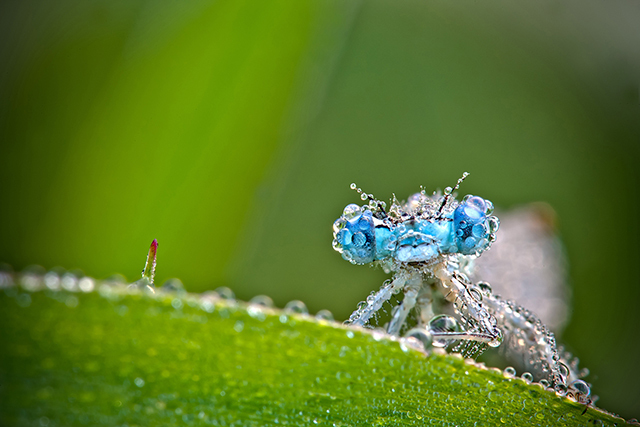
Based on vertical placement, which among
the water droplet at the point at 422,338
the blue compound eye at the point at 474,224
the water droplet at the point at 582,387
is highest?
the blue compound eye at the point at 474,224

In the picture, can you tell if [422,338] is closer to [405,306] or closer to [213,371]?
[213,371]

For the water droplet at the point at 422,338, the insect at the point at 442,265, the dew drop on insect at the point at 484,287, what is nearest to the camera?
the water droplet at the point at 422,338

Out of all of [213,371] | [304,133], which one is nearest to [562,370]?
[213,371]

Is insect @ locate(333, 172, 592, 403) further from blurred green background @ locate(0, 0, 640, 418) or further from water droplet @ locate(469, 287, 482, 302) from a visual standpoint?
blurred green background @ locate(0, 0, 640, 418)

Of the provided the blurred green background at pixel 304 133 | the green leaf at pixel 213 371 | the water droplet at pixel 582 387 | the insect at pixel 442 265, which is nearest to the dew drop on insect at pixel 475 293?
the insect at pixel 442 265

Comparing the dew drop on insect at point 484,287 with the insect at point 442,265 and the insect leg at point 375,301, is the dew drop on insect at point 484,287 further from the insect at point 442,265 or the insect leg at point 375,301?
the insect leg at point 375,301

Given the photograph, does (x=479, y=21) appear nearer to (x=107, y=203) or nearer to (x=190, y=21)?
(x=190, y=21)

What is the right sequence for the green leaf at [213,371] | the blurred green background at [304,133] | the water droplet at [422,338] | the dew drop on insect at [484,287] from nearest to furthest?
the green leaf at [213,371]
the water droplet at [422,338]
the dew drop on insect at [484,287]
the blurred green background at [304,133]
